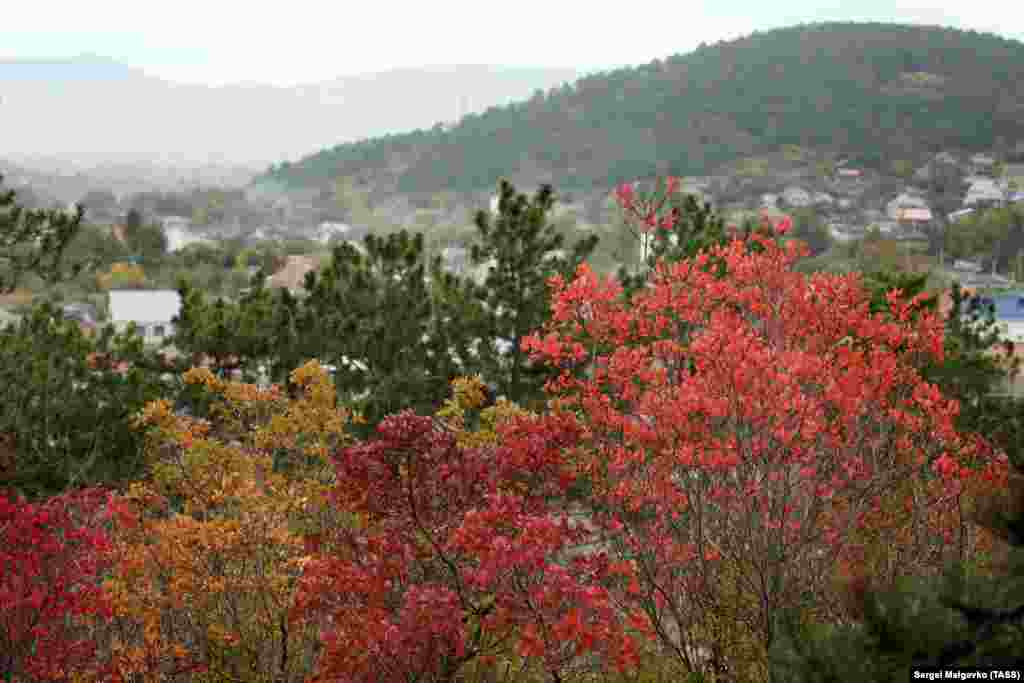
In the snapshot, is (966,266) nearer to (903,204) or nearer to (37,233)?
(903,204)

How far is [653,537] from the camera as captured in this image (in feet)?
22.7

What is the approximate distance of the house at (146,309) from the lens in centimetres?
4103

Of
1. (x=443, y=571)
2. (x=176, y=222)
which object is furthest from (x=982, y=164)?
(x=443, y=571)

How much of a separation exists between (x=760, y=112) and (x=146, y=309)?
5841cm

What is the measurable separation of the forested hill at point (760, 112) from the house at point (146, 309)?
4592 cm

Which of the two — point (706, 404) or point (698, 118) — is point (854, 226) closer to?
point (698, 118)

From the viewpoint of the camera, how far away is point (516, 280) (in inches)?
603

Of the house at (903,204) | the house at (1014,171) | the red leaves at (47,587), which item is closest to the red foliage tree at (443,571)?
the red leaves at (47,587)

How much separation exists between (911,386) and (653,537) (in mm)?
2281

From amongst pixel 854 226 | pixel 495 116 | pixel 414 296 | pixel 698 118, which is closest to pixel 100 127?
pixel 495 116

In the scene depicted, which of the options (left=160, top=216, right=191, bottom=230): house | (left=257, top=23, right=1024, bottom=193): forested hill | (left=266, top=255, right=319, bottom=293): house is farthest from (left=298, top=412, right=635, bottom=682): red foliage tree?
(left=160, top=216, right=191, bottom=230): house

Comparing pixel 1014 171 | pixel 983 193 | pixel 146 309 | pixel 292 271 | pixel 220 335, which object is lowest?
pixel 292 271

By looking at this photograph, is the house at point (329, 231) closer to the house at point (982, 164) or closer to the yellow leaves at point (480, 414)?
the house at point (982, 164)

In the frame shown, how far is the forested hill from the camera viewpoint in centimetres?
8138
